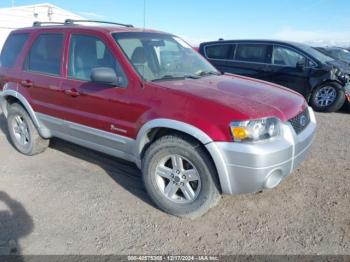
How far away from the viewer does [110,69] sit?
3.38m

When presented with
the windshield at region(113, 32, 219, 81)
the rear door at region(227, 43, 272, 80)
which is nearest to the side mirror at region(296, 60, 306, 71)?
the rear door at region(227, 43, 272, 80)

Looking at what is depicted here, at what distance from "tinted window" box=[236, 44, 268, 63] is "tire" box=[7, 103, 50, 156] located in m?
5.61

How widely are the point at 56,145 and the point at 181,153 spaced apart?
10.2 ft

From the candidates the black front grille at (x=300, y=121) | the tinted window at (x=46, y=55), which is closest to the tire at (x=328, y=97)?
the black front grille at (x=300, y=121)

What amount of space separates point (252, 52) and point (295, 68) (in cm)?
120

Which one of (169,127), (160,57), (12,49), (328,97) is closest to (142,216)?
(169,127)

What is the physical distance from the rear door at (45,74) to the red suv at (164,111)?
0.05 feet

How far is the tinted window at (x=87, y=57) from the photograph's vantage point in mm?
3643

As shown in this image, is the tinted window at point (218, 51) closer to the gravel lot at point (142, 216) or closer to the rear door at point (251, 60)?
the rear door at point (251, 60)

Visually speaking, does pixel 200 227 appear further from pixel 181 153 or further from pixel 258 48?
pixel 258 48

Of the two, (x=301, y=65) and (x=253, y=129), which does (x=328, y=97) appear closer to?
(x=301, y=65)

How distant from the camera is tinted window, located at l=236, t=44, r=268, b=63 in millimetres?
8266

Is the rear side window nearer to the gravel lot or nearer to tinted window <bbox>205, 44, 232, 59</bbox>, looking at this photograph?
the gravel lot

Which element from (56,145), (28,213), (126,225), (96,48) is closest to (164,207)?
(126,225)
